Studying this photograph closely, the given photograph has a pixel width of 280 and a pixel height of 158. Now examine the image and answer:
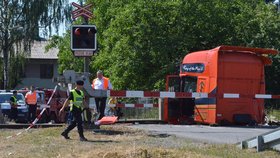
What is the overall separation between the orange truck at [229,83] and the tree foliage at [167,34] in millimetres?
10284

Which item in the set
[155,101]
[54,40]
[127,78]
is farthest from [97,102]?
[54,40]

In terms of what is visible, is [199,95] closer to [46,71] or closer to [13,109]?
[13,109]

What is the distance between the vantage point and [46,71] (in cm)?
6725

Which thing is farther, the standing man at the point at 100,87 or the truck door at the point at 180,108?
the truck door at the point at 180,108

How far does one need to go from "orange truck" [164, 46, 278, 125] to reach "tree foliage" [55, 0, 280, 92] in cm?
1028

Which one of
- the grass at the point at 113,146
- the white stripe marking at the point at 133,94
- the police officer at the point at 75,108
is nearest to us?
the grass at the point at 113,146

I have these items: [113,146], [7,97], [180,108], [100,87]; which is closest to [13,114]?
[7,97]

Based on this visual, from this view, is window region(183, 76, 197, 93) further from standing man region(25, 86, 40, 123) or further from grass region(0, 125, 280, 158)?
standing man region(25, 86, 40, 123)

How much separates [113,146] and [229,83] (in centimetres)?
835

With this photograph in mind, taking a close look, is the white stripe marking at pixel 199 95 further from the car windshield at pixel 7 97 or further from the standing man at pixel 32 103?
the car windshield at pixel 7 97

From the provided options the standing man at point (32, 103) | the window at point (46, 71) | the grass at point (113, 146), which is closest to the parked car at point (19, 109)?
the standing man at point (32, 103)

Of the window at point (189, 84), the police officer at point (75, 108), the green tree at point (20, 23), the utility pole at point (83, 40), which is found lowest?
the police officer at point (75, 108)

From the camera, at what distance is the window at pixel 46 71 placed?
66.7m

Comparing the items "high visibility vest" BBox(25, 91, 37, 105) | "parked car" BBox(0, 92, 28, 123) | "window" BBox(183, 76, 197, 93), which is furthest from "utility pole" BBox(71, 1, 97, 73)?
"parked car" BBox(0, 92, 28, 123)
